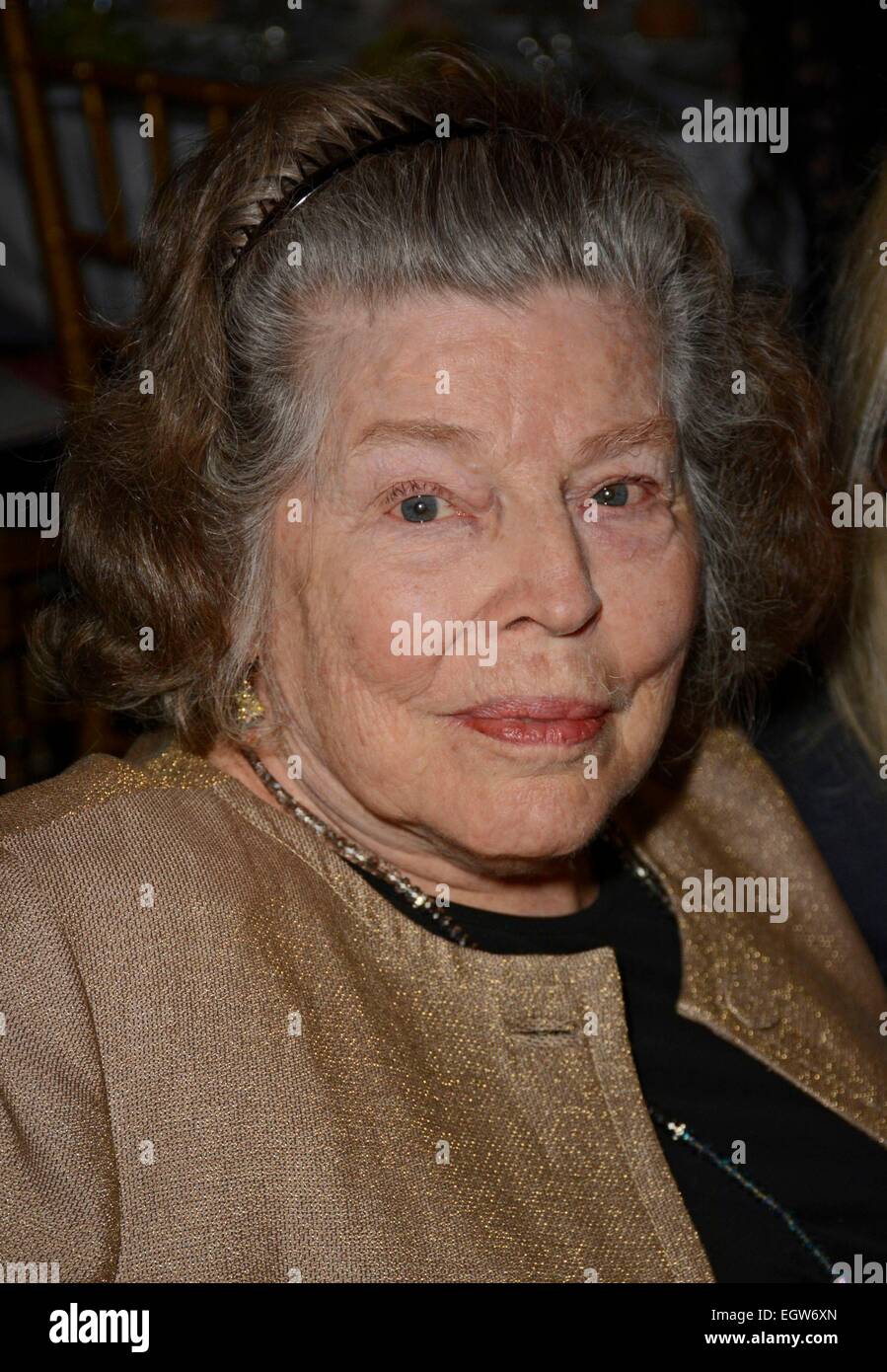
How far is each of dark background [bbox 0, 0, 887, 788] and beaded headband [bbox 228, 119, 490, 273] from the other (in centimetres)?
87

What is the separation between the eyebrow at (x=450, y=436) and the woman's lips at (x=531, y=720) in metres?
0.21

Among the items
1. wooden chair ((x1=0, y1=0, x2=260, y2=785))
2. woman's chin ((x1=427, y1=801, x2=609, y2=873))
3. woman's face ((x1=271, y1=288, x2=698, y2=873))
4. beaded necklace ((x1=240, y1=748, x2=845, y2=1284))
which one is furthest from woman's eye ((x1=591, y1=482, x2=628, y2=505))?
wooden chair ((x1=0, y1=0, x2=260, y2=785))

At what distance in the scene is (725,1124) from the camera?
4.69ft

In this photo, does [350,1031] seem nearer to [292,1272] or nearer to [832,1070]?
[292,1272]

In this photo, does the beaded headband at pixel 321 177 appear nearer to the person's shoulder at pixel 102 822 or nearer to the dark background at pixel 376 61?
the person's shoulder at pixel 102 822

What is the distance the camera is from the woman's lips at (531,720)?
1.24m

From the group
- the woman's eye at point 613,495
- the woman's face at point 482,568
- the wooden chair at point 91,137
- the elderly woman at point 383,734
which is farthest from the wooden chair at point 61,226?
the woman's eye at point 613,495

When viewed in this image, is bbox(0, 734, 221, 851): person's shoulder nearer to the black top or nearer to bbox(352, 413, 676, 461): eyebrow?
the black top

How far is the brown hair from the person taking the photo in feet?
4.02

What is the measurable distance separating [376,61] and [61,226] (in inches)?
24.4

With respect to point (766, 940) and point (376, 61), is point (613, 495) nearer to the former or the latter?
point (766, 940)

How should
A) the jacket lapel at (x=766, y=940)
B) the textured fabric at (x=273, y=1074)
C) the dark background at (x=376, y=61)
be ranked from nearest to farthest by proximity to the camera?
1. the textured fabric at (x=273, y=1074)
2. the jacket lapel at (x=766, y=940)
3. the dark background at (x=376, y=61)

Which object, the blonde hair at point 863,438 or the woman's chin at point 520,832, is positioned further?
the blonde hair at point 863,438
